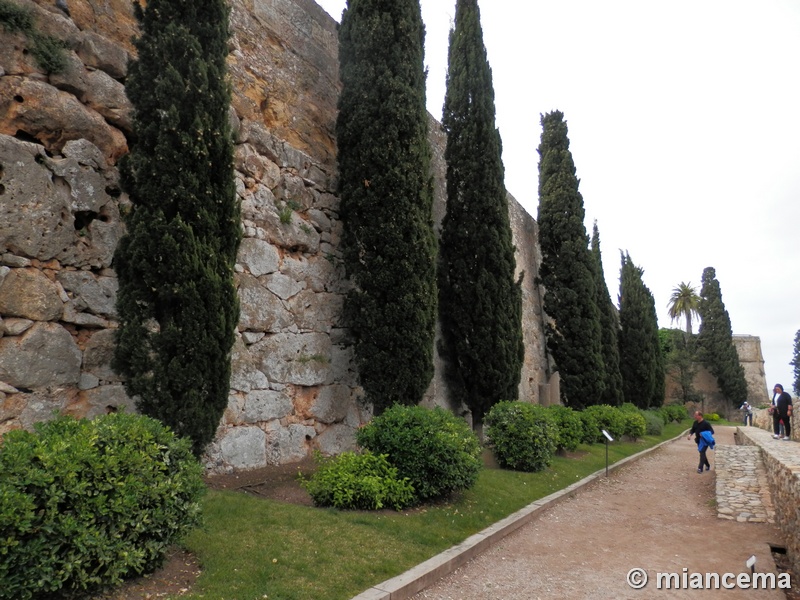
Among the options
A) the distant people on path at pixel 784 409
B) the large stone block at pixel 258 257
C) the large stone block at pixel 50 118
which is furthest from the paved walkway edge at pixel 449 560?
the distant people on path at pixel 784 409

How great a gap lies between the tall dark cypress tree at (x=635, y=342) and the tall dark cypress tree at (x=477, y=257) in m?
14.6

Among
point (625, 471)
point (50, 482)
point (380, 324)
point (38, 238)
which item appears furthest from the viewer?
point (625, 471)

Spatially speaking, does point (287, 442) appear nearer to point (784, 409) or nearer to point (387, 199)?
point (387, 199)

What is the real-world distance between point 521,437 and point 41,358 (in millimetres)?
6854

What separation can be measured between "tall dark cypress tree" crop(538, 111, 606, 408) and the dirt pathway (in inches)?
296

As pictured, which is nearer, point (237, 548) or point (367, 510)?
point (237, 548)

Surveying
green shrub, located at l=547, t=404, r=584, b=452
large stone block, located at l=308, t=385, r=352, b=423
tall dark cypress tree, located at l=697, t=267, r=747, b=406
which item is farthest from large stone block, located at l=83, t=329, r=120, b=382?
tall dark cypress tree, located at l=697, t=267, r=747, b=406

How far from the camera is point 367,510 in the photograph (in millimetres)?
5645

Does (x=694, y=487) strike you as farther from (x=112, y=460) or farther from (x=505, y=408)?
(x=112, y=460)

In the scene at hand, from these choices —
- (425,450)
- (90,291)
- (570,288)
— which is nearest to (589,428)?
(570,288)

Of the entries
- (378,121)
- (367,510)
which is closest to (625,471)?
(367,510)

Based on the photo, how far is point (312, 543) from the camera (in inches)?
177

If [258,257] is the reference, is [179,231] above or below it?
below

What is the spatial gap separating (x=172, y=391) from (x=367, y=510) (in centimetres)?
230
